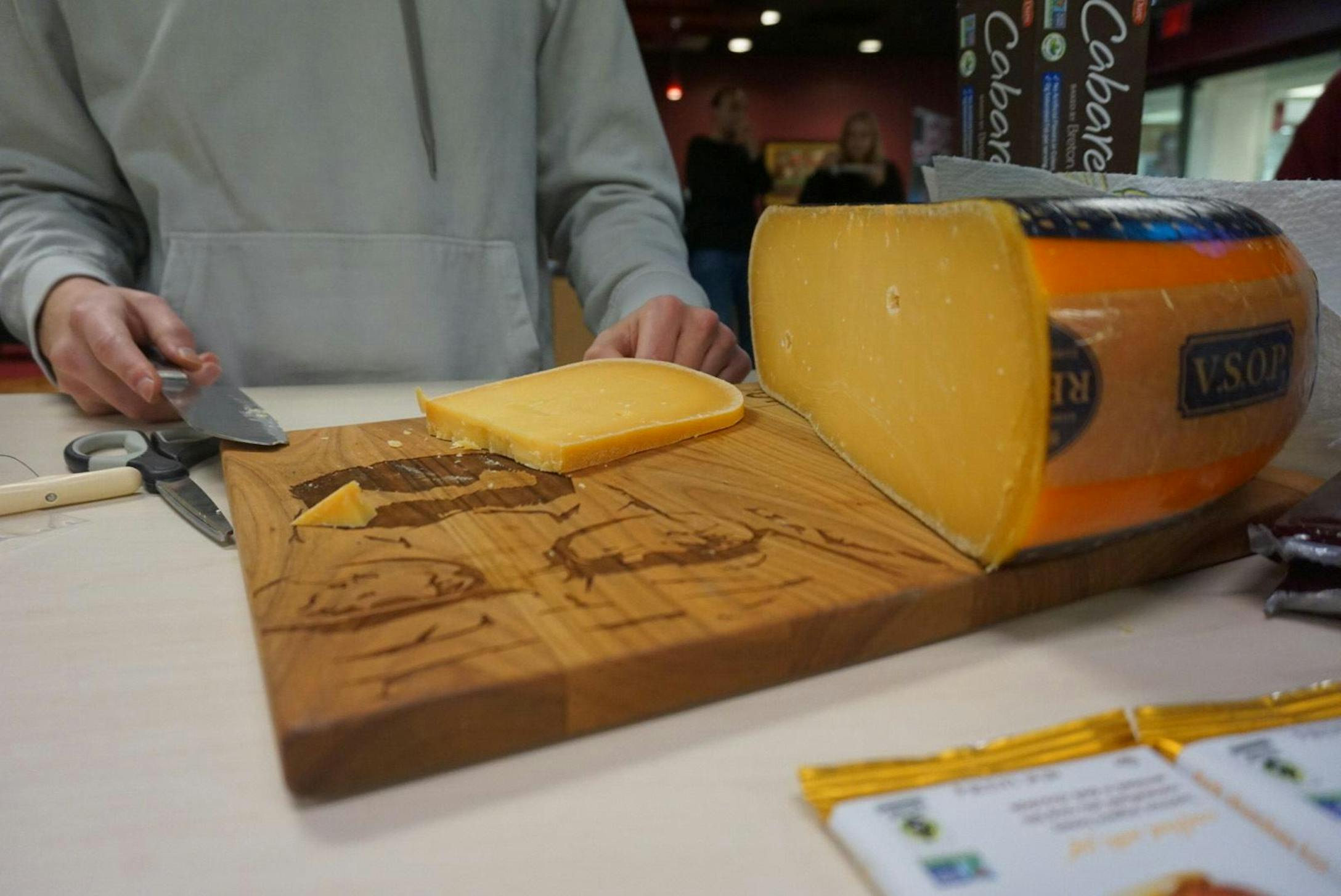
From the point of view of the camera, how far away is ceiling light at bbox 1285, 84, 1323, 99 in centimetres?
759

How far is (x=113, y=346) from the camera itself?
1.06 m

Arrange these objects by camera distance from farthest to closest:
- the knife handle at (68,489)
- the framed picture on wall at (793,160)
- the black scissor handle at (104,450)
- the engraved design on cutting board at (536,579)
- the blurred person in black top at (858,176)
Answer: the framed picture on wall at (793,160) < the blurred person in black top at (858,176) < the black scissor handle at (104,450) < the knife handle at (68,489) < the engraved design on cutting board at (536,579)

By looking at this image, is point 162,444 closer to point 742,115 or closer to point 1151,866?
point 1151,866

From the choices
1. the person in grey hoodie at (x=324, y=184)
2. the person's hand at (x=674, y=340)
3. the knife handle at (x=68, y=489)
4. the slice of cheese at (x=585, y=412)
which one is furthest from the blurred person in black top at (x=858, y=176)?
the knife handle at (x=68, y=489)

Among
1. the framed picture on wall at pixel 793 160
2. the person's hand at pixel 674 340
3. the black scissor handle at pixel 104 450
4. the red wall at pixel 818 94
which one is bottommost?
the black scissor handle at pixel 104 450

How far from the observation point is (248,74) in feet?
4.46

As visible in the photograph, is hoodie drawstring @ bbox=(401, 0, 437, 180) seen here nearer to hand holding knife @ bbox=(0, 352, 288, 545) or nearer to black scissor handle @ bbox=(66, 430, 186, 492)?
hand holding knife @ bbox=(0, 352, 288, 545)

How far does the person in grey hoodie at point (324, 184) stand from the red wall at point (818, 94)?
347 inches

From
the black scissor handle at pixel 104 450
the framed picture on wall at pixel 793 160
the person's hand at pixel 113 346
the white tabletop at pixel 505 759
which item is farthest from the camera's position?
the framed picture on wall at pixel 793 160

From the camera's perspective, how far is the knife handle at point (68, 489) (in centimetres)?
84

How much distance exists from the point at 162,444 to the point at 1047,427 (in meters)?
0.93

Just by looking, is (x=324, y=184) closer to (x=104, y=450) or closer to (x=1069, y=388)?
(x=104, y=450)

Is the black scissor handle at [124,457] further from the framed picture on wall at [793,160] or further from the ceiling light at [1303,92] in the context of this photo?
the framed picture on wall at [793,160]

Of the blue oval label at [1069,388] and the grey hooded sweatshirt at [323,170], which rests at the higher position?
the grey hooded sweatshirt at [323,170]
